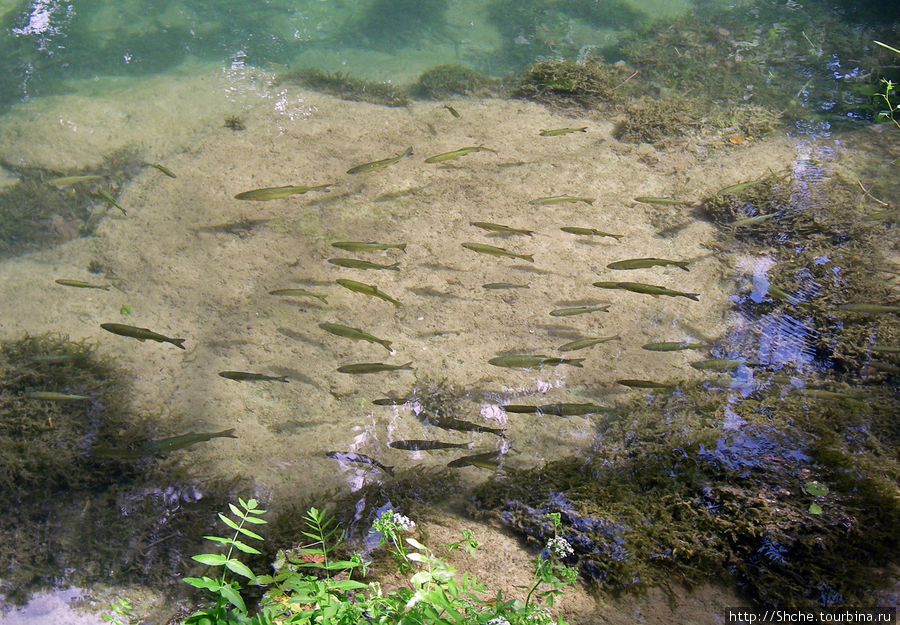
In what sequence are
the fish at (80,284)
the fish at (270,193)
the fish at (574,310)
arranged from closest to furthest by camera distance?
1. the fish at (574,310)
2. the fish at (80,284)
3. the fish at (270,193)

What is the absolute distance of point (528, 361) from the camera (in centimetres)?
438

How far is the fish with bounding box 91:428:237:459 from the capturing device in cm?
394

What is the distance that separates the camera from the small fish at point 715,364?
14.3 ft

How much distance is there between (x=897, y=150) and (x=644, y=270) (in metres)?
4.19

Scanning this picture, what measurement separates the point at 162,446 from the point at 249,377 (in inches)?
31.0

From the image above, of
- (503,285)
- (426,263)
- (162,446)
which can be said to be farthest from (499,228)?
(162,446)

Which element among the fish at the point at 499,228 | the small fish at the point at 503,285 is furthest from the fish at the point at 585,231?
the small fish at the point at 503,285

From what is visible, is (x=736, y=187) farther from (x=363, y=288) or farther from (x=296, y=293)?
(x=296, y=293)

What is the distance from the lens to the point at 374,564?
3242 mm

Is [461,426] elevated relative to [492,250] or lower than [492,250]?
lower

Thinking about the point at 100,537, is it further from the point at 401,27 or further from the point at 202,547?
the point at 401,27

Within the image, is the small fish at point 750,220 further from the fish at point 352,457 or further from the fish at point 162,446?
the fish at point 162,446

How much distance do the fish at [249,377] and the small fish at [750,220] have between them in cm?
483

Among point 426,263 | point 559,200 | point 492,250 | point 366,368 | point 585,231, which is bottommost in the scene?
point 366,368
